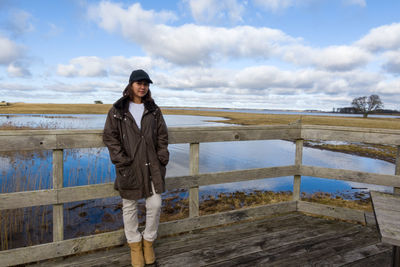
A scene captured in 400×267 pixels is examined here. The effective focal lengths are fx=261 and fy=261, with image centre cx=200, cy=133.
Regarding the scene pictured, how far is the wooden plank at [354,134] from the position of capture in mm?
3905

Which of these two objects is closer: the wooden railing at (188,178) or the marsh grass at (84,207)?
the wooden railing at (188,178)

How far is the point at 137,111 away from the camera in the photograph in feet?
9.81

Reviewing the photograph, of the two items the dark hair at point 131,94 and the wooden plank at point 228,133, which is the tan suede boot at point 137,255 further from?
the dark hair at point 131,94

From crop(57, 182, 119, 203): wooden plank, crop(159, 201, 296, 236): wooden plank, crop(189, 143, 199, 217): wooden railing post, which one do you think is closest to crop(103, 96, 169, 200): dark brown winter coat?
crop(57, 182, 119, 203): wooden plank

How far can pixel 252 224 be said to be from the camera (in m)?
4.05

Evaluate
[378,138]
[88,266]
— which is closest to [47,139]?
[88,266]

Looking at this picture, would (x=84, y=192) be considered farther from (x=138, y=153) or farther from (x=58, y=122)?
(x=58, y=122)

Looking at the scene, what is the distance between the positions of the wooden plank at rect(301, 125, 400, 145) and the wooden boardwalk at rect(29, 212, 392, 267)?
1352mm

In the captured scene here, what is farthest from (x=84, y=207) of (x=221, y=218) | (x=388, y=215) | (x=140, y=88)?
(x=388, y=215)

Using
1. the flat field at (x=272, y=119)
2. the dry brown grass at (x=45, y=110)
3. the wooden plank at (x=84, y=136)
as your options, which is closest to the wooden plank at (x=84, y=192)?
the wooden plank at (x=84, y=136)

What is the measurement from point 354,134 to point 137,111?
340cm

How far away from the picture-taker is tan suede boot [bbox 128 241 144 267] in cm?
287

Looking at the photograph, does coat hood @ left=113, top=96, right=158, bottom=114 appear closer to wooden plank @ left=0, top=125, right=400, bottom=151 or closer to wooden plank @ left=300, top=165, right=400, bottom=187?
wooden plank @ left=0, top=125, right=400, bottom=151

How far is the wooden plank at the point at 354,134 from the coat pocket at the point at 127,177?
9.44 ft
